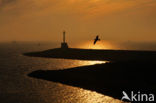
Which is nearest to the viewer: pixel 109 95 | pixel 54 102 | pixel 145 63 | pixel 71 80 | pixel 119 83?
pixel 54 102

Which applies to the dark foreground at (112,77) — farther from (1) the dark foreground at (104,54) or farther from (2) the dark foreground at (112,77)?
(1) the dark foreground at (104,54)

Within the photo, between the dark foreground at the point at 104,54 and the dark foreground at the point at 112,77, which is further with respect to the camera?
the dark foreground at the point at 104,54

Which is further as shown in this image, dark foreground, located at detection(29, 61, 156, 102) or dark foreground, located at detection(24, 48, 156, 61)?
dark foreground, located at detection(24, 48, 156, 61)

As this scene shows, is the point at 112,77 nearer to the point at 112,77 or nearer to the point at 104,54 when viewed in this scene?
the point at 112,77

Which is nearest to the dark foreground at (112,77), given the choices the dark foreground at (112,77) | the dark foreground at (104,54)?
the dark foreground at (112,77)

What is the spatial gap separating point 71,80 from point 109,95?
10.8m

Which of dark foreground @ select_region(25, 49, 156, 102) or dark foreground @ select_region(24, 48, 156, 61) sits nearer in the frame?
dark foreground @ select_region(25, 49, 156, 102)

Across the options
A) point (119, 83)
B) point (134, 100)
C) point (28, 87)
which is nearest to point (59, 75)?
point (28, 87)

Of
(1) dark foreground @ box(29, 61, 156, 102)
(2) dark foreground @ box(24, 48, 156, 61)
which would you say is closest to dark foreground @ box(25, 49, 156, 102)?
(1) dark foreground @ box(29, 61, 156, 102)

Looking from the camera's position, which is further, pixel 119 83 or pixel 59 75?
pixel 59 75

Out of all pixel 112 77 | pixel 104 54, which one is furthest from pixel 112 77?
pixel 104 54

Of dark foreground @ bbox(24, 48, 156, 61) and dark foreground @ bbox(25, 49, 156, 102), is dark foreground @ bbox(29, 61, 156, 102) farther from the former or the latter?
dark foreground @ bbox(24, 48, 156, 61)

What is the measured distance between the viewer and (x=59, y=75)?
4050cm

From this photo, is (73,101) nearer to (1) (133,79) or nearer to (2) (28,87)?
(2) (28,87)
